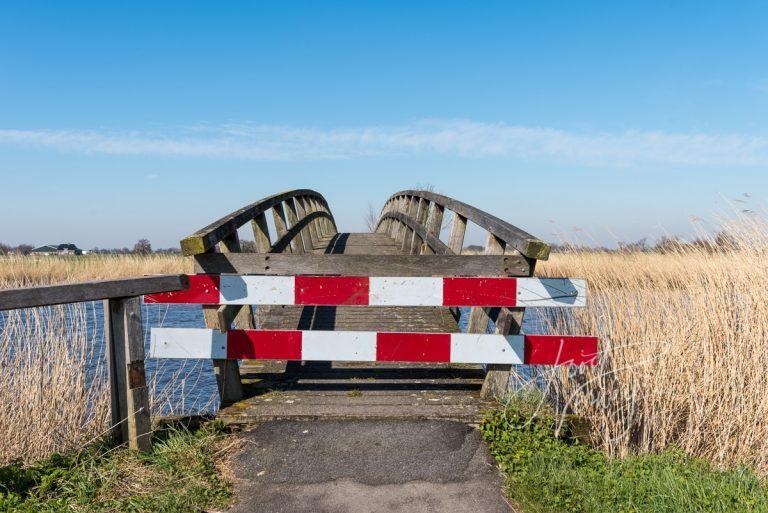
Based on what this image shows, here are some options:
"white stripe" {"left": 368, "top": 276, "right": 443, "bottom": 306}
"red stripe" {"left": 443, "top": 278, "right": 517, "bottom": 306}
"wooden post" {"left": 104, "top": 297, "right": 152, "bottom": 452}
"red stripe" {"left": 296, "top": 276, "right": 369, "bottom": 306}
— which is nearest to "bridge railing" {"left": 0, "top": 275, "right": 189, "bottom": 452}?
"wooden post" {"left": 104, "top": 297, "right": 152, "bottom": 452}

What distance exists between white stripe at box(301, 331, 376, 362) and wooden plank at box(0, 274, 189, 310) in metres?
0.91

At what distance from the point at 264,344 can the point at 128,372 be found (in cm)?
91

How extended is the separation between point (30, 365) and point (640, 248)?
7302mm

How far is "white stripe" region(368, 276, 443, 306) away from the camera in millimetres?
4273

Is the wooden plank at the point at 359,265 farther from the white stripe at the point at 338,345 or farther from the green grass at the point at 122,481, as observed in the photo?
the green grass at the point at 122,481

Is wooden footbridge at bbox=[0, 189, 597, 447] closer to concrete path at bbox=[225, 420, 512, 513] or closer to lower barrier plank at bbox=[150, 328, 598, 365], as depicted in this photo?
lower barrier plank at bbox=[150, 328, 598, 365]

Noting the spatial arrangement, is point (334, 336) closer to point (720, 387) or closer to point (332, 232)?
point (720, 387)

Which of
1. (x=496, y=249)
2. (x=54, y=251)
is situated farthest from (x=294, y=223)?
(x=54, y=251)

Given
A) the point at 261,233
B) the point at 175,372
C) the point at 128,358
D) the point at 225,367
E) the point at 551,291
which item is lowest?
the point at 175,372

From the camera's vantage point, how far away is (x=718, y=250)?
285 inches

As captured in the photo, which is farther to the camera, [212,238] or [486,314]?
[486,314]

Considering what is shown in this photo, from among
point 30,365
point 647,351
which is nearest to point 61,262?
point 30,365

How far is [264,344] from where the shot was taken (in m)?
4.26

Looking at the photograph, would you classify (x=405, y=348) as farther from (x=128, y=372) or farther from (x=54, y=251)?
(x=54, y=251)
